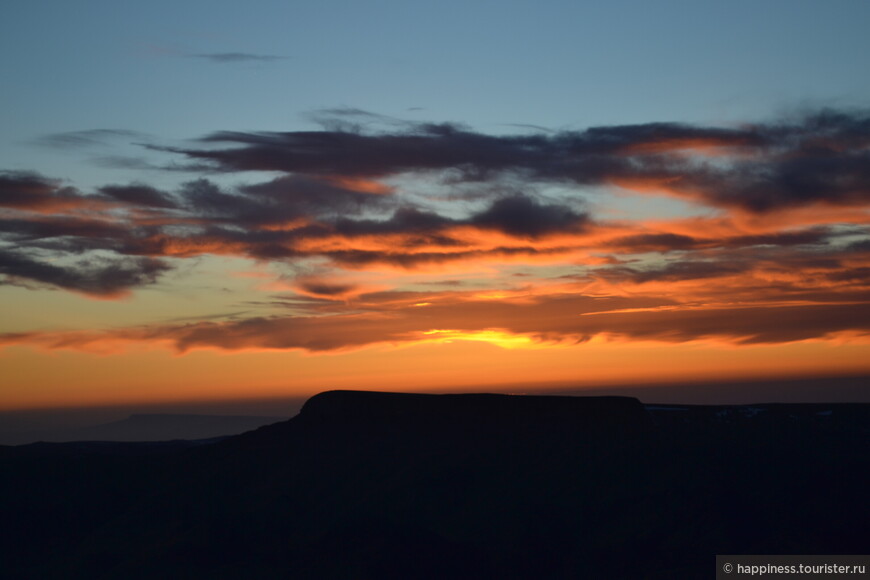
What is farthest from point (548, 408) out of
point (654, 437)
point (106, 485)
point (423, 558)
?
point (106, 485)

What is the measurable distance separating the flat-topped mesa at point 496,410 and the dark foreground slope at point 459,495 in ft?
0.52

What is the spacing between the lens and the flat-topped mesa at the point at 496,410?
95500 millimetres

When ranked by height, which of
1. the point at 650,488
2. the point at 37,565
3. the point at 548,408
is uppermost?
the point at 548,408

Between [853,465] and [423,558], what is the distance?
42127 millimetres

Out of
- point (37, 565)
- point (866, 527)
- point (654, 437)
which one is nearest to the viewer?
point (866, 527)

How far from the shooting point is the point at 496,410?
3821 inches

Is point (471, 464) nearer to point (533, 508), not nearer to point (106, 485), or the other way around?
point (533, 508)

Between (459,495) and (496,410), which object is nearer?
(459,495)

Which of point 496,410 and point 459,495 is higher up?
point 496,410

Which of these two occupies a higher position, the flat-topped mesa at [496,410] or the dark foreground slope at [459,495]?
the flat-topped mesa at [496,410]

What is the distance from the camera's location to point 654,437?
91625 millimetres

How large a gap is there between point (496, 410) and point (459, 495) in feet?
45.2

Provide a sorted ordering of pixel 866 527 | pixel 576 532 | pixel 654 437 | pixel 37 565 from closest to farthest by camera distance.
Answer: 1. pixel 866 527
2. pixel 576 532
3. pixel 37 565
4. pixel 654 437

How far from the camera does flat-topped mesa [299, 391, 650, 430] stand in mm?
95500
